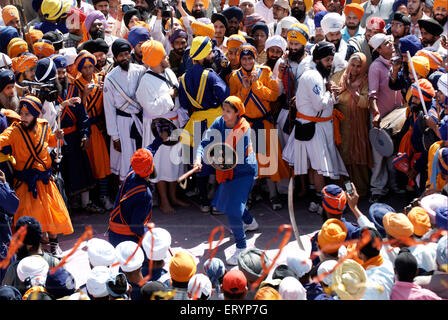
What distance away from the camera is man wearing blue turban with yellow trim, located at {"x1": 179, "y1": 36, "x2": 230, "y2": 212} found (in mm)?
6695

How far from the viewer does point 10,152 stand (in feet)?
18.7

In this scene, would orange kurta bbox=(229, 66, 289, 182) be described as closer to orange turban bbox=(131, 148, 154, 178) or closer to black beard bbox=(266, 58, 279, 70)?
black beard bbox=(266, 58, 279, 70)

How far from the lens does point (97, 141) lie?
7.13 metres

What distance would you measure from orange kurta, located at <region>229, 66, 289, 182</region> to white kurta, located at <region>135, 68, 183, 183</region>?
0.69 m

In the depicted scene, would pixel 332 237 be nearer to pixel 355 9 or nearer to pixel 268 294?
pixel 268 294

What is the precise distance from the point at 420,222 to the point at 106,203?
3.76 m

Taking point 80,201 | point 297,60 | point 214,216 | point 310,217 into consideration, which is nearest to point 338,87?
point 297,60

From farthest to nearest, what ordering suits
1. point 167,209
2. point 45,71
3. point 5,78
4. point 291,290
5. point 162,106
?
1. point 167,209
2. point 162,106
3. point 45,71
4. point 5,78
5. point 291,290

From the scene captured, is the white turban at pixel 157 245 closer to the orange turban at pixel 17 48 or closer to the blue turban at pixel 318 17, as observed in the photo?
the orange turban at pixel 17 48

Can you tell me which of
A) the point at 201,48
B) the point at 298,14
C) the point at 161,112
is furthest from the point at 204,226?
the point at 298,14

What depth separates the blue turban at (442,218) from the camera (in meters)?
4.28

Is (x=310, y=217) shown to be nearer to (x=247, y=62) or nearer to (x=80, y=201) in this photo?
(x=247, y=62)

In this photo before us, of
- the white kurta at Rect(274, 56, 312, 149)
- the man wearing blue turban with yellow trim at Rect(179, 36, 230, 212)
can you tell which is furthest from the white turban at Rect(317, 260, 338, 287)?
the white kurta at Rect(274, 56, 312, 149)

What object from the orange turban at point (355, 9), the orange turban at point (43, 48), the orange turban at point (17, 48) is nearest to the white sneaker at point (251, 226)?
the orange turban at point (43, 48)
